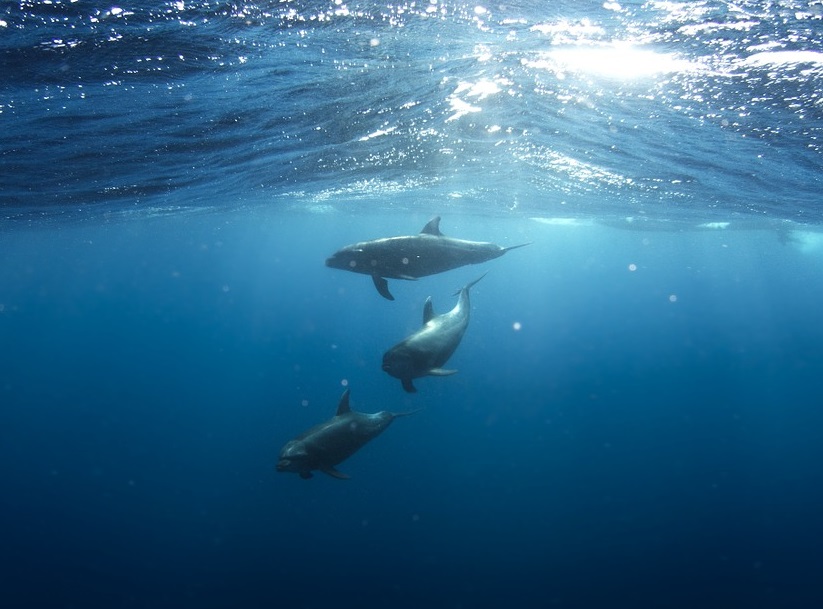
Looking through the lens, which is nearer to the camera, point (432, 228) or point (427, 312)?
point (432, 228)

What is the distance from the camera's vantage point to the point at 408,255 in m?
8.04

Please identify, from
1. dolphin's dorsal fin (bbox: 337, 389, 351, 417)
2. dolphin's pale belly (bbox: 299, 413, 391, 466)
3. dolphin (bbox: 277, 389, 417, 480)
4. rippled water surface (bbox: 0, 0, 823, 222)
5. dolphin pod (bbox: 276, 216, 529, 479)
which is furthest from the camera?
dolphin's dorsal fin (bbox: 337, 389, 351, 417)

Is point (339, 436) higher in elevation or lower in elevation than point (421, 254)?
lower

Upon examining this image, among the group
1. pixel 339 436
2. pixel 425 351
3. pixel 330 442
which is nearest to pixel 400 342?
pixel 425 351

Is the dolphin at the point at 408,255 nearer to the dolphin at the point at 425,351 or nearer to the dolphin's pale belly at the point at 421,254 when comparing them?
the dolphin's pale belly at the point at 421,254

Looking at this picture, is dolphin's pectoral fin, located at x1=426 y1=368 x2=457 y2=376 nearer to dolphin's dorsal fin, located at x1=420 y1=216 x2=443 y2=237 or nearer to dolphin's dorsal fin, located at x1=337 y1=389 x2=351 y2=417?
dolphin's dorsal fin, located at x1=337 y1=389 x2=351 y2=417

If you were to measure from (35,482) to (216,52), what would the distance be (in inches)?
1518

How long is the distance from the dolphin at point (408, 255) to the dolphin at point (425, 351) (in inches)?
31.8

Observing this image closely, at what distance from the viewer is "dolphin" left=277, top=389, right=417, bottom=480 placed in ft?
26.7

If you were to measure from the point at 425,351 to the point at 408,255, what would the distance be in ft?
5.34

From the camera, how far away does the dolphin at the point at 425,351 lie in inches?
290

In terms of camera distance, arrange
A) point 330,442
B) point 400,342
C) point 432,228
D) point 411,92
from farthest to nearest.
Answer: point 411,92 < point 432,228 < point 330,442 < point 400,342

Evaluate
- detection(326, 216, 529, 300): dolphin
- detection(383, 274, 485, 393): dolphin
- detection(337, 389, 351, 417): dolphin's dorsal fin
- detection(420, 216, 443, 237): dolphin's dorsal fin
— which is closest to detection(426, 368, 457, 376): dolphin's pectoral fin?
detection(383, 274, 485, 393): dolphin

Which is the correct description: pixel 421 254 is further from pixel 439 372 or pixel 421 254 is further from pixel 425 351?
pixel 439 372
